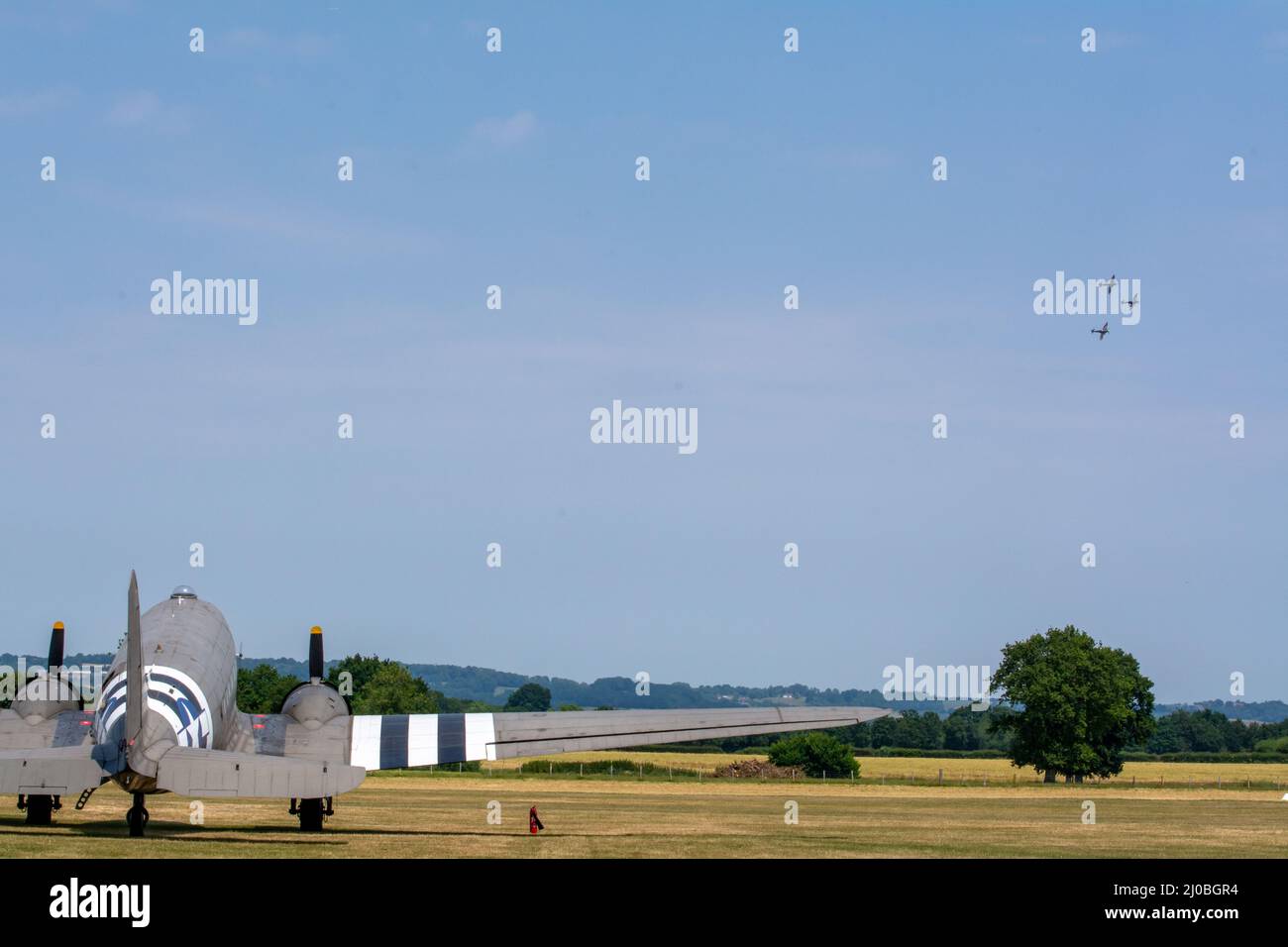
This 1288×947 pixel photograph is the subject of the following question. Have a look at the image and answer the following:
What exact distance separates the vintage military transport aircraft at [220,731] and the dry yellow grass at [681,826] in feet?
3.79

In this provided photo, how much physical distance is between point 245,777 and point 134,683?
8.17 feet

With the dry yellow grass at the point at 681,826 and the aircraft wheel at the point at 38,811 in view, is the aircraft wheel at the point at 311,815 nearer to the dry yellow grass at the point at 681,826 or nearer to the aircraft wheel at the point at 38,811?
the dry yellow grass at the point at 681,826

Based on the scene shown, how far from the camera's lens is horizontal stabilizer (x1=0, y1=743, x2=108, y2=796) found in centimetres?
2714

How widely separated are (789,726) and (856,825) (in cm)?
537

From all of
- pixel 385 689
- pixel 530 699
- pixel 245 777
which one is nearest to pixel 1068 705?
pixel 385 689

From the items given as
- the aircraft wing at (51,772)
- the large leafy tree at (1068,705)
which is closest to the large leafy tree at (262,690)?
the large leafy tree at (1068,705)

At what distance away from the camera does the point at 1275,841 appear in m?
34.7

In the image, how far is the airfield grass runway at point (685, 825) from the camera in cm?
2772

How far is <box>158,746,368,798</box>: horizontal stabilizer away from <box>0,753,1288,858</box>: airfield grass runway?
3.41ft

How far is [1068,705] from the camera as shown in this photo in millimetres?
89188

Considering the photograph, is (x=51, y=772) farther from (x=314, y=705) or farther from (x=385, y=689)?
(x=385, y=689)

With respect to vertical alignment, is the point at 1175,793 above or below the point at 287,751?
below
